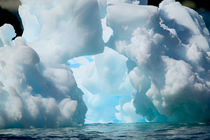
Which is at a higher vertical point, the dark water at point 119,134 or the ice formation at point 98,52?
the ice formation at point 98,52

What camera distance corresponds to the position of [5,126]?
13023 millimetres

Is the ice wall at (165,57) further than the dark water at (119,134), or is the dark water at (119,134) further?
the ice wall at (165,57)

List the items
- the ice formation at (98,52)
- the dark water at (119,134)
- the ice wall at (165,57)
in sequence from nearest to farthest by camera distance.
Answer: the dark water at (119,134), the ice formation at (98,52), the ice wall at (165,57)

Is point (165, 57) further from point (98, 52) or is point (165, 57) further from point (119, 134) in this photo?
point (119, 134)

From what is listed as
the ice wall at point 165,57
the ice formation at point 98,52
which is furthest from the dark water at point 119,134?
the ice wall at point 165,57

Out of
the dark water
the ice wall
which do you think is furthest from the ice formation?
the dark water

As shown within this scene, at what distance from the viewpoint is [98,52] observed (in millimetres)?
19016

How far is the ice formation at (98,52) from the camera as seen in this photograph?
14.7m

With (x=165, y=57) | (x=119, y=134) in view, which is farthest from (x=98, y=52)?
(x=119, y=134)

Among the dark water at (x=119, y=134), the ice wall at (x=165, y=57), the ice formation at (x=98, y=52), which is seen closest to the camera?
the dark water at (x=119, y=134)

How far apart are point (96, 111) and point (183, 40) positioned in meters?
12.0

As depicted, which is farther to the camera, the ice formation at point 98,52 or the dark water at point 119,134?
the ice formation at point 98,52

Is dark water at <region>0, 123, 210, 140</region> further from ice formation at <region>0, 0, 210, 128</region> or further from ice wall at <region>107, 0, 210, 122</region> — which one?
ice wall at <region>107, 0, 210, 122</region>

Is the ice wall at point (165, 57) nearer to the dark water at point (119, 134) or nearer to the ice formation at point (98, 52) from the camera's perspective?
the ice formation at point (98, 52)
